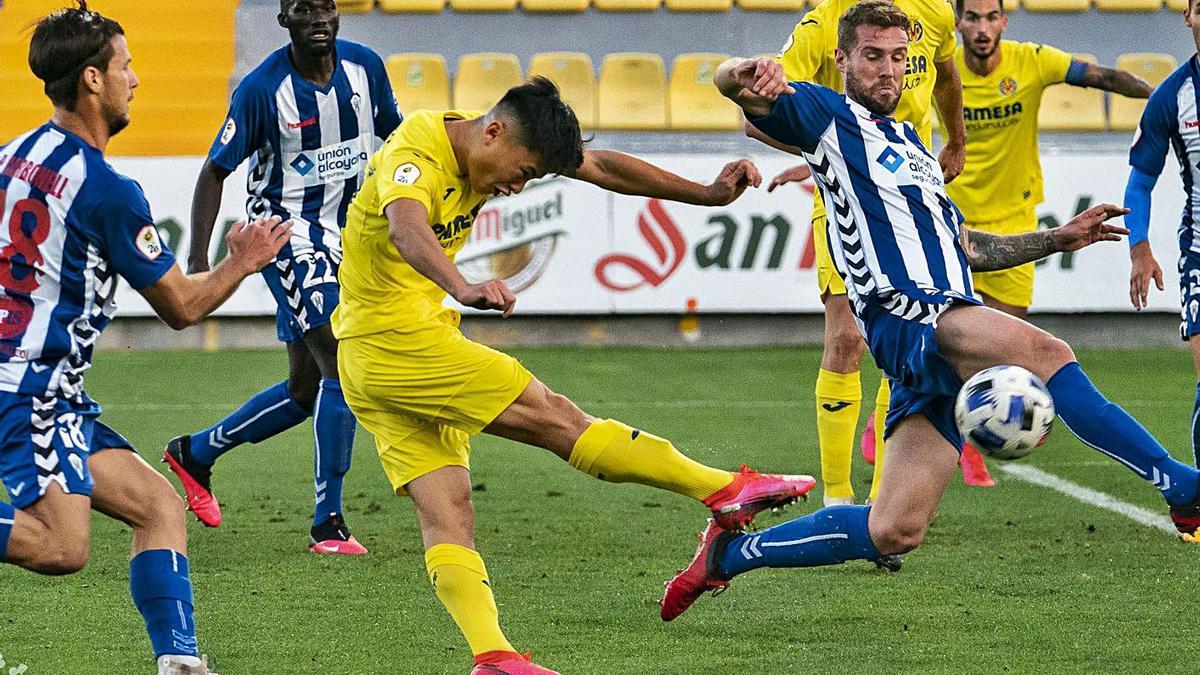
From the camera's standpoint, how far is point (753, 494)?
461 centimetres

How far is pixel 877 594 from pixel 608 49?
1125cm

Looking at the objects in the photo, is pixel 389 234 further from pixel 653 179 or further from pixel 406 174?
pixel 653 179

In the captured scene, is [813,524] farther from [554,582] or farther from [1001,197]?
[1001,197]

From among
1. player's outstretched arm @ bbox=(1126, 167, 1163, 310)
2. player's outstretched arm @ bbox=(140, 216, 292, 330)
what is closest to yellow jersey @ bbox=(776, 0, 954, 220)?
player's outstretched arm @ bbox=(1126, 167, 1163, 310)

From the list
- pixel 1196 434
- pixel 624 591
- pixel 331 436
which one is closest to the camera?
pixel 624 591

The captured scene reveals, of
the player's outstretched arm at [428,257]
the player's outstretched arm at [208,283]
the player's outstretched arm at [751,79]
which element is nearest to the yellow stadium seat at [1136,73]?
the player's outstretched arm at [751,79]

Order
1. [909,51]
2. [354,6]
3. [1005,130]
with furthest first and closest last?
[354,6]
[1005,130]
[909,51]

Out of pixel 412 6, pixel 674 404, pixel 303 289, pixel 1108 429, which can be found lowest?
pixel 674 404

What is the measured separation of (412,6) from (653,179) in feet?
36.6

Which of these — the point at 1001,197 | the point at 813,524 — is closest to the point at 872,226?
the point at 813,524

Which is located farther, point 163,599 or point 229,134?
point 229,134

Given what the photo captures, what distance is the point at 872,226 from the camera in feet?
15.5

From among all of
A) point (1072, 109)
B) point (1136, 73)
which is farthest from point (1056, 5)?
point (1072, 109)

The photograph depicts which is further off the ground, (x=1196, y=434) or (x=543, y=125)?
(x=543, y=125)
